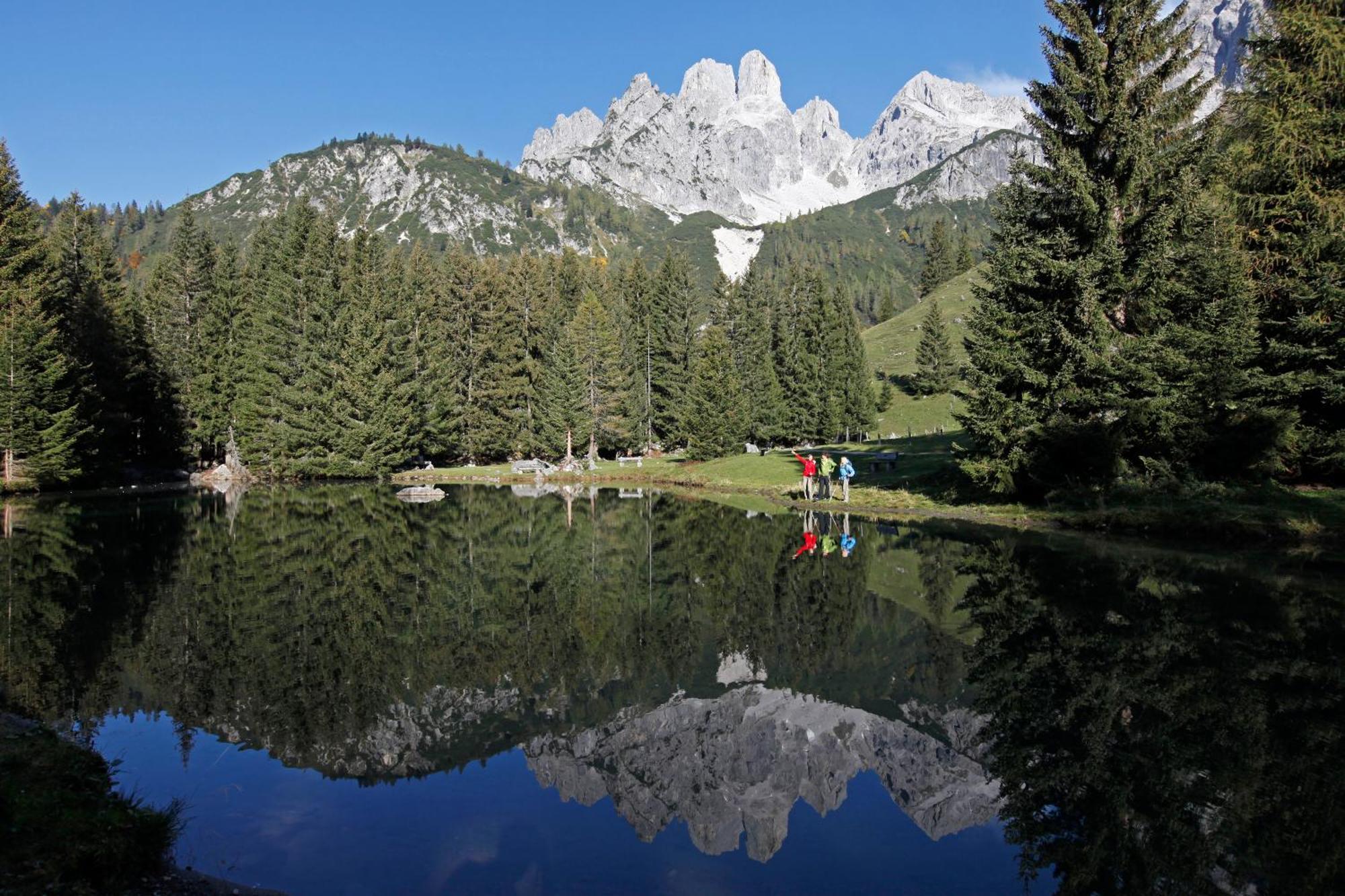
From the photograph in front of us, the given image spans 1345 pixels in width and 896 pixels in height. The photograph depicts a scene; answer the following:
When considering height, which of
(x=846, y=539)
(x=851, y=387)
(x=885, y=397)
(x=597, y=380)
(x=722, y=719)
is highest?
(x=597, y=380)

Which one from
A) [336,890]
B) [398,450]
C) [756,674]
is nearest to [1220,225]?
[756,674]

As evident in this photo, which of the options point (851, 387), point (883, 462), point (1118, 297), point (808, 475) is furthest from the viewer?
point (851, 387)

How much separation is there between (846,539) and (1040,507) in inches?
333

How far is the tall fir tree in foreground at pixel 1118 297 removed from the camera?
27.0 metres

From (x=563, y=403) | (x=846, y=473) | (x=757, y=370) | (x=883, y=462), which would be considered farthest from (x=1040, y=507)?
(x=563, y=403)

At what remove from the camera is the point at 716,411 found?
6047 centimetres

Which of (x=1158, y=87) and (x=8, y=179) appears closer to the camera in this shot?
(x=1158, y=87)

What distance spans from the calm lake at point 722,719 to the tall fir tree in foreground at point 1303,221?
835cm

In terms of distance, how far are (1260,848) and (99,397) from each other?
60.5 meters

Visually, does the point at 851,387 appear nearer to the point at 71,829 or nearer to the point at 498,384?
the point at 498,384

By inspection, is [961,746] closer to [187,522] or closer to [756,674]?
[756,674]

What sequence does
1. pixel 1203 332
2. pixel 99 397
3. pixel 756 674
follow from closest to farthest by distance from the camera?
pixel 756 674 < pixel 1203 332 < pixel 99 397

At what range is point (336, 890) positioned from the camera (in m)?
7.14

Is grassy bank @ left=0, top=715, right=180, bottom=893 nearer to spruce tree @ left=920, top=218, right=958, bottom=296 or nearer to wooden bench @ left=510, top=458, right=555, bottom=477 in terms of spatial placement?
wooden bench @ left=510, top=458, right=555, bottom=477
